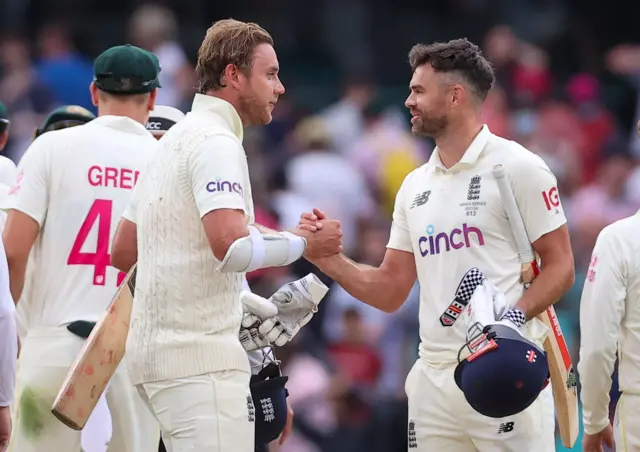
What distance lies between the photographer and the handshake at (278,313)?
5.81 meters

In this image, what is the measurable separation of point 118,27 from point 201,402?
10911mm

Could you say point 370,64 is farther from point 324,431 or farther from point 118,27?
point 324,431

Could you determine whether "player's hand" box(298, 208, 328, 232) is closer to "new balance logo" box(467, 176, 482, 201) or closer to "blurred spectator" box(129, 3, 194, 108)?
"new balance logo" box(467, 176, 482, 201)

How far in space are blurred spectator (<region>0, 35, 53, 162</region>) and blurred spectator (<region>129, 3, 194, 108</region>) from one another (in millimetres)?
1095

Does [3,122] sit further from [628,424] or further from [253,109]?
[628,424]

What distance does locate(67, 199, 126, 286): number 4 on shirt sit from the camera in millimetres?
6543

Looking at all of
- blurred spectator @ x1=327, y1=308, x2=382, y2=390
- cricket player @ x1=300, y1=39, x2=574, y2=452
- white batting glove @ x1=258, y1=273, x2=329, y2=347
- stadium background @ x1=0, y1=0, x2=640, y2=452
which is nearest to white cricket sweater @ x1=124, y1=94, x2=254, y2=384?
white batting glove @ x1=258, y1=273, x2=329, y2=347

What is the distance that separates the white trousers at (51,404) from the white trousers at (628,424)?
2.20 meters

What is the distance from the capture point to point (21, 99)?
12852 mm

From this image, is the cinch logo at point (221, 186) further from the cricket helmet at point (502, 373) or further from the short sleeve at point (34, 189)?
the short sleeve at point (34, 189)

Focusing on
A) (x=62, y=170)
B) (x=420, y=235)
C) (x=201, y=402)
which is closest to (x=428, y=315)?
(x=420, y=235)

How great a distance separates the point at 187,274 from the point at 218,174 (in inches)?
15.7

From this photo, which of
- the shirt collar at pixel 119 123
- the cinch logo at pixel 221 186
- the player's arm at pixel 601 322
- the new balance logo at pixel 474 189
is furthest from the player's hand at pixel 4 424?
the player's arm at pixel 601 322

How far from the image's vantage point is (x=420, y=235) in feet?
20.6
